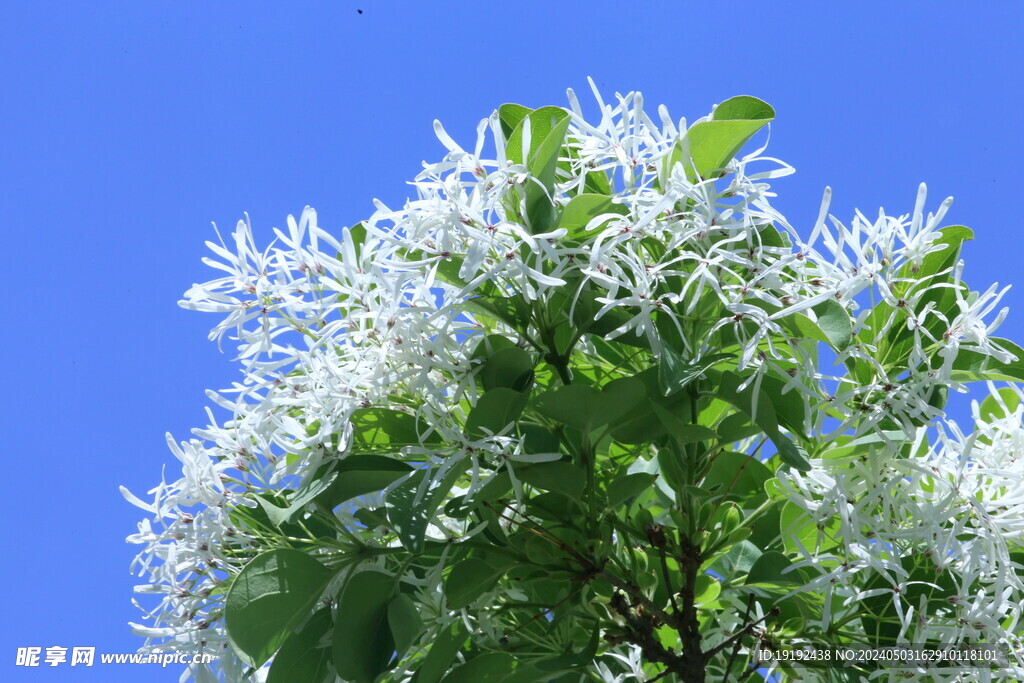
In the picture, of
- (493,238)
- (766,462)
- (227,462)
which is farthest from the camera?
(766,462)

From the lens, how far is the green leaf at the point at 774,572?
0.75 metres

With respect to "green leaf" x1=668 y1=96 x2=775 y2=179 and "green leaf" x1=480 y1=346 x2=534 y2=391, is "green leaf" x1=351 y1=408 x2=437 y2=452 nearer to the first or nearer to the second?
"green leaf" x1=480 y1=346 x2=534 y2=391

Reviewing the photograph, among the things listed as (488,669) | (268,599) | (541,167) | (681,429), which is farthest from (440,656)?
(541,167)

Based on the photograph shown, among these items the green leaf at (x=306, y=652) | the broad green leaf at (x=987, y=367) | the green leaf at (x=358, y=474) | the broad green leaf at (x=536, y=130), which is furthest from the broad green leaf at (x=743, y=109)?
the green leaf at (x=306, y=652)

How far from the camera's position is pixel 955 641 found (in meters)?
0.74

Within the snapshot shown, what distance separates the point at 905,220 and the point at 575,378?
267mm

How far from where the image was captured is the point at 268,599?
0.70 m

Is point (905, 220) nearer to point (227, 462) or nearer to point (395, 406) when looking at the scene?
point (395, 406)

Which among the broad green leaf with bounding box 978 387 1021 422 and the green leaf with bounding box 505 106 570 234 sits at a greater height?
the green leaf with bounding box 505 106 570 234

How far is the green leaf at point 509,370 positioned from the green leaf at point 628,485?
0.10 metres

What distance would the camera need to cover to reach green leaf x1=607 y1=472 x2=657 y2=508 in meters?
0.72

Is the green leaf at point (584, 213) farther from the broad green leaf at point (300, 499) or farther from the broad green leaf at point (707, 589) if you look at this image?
the broad green leaf at point (707, 589)

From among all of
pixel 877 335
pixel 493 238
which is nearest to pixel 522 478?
pixel 493 238

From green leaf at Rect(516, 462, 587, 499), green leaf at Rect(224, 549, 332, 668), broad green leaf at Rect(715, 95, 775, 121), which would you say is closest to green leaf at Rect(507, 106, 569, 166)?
broad green leaf at Rect(715, 95, 775, 121)
